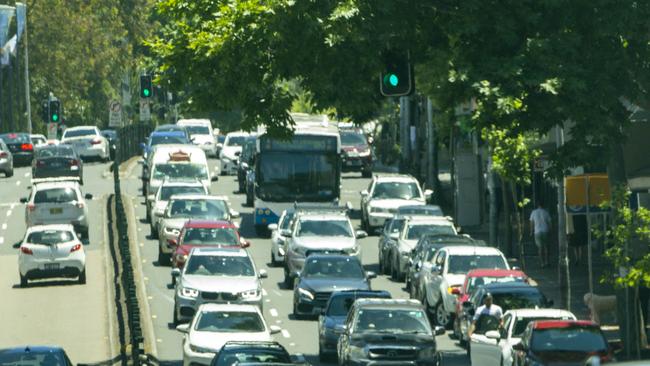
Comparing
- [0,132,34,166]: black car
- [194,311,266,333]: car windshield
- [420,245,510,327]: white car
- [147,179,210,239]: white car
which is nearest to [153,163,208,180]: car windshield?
[147,179,210,239]: white car

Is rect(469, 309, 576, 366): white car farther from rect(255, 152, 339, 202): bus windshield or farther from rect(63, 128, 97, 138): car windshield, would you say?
rect(63, 128, 97, 138): car windshield

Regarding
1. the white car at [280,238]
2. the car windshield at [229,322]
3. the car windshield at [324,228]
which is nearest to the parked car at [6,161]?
the white car at [280,238]

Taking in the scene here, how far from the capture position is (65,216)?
49.9 m

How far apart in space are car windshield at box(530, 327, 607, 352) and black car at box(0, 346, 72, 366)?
259 inches

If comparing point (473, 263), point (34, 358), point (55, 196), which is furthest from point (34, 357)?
point (55, 196)

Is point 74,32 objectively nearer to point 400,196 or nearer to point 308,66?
point 400,196

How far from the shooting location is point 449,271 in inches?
1432

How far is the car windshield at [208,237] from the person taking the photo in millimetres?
42156

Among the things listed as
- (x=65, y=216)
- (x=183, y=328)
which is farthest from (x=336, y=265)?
(x=65, y=216)

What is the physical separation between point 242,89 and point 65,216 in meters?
22.9

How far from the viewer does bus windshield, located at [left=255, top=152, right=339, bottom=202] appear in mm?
49000

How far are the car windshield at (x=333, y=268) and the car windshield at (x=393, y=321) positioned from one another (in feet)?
26.9

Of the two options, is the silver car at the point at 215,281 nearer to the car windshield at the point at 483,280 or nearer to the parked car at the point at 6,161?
the car windshield at the point at 483,280

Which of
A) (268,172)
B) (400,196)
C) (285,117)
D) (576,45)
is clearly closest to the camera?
(576,45)
